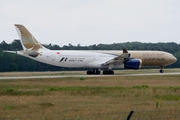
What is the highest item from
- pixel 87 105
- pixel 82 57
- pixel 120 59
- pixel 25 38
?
pixel 25 38

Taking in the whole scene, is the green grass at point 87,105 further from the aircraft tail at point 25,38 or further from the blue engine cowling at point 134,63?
the blue engine cowling at point 134,63

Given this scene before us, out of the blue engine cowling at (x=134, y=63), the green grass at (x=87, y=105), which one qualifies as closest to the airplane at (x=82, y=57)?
the blue engine cowling at (x=134, y=63)

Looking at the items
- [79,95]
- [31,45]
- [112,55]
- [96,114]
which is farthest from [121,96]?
[112,55]

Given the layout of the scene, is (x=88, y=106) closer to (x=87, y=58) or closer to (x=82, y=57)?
(x=82, y=57)

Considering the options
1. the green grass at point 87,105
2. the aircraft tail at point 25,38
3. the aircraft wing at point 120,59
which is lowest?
the green grass at point 87,105

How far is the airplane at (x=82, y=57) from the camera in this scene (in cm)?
5500

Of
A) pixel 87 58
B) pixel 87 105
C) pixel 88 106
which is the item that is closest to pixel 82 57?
pixel 87 58

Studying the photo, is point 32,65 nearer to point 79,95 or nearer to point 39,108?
point 79,95

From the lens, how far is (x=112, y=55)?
60.7 metres

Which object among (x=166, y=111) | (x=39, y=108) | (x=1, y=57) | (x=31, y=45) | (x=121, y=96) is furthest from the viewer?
(x=1, y=57)

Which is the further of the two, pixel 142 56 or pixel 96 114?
pixel 142 56

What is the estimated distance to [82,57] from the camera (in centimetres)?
5825

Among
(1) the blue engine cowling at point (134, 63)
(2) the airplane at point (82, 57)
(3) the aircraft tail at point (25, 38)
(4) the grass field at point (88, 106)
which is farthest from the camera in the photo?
(1) the blue engine cowling at point (134, 63)

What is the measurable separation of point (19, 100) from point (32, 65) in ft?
241
